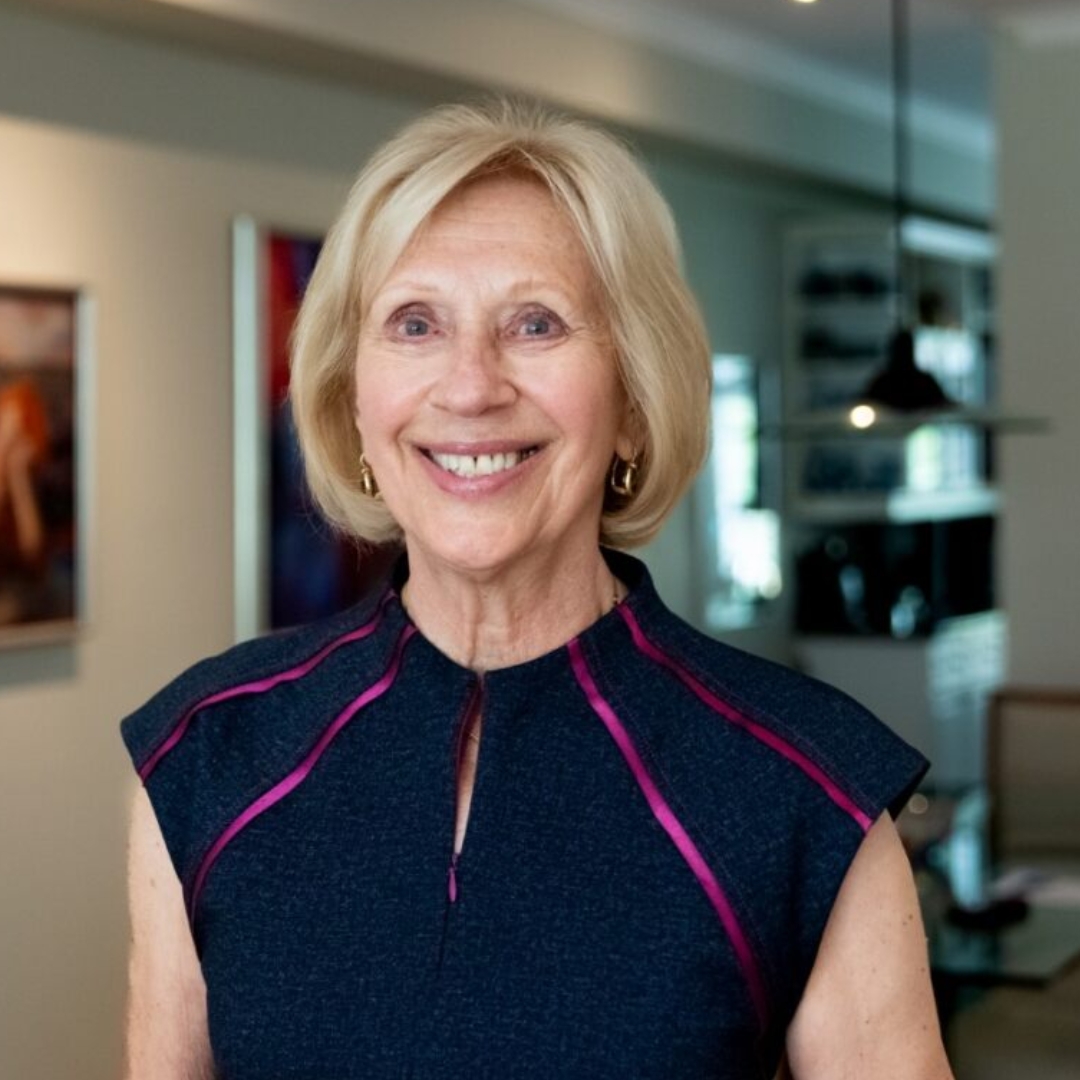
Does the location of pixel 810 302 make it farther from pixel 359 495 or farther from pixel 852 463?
pixel 359 495

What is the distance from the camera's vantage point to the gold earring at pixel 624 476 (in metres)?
1.48

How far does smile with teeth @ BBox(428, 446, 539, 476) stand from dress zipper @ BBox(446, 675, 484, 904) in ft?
0.48

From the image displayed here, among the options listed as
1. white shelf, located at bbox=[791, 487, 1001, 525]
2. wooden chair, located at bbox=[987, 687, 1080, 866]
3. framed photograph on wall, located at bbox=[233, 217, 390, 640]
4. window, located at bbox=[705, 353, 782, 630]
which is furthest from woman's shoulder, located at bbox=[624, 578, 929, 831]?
white shelf, located at bbox=[791, 487, 1001, 525]

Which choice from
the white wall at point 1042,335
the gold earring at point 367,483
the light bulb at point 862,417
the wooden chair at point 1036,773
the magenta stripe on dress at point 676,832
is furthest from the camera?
the white wall at point 1042,335

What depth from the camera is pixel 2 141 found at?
408 cm

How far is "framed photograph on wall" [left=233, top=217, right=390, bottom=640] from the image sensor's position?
4.76 metres

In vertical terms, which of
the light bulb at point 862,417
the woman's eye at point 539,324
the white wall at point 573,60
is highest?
the white wall at point 573,60

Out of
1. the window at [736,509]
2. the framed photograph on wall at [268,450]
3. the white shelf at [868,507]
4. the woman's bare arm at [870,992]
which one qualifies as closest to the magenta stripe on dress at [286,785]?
the woman's bare arm at [870,992]

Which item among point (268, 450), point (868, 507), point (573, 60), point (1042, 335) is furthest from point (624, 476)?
point (868, 507)

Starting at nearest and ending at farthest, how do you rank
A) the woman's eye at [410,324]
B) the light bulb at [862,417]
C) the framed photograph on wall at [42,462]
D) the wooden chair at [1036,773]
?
1. the woman's eye at [410,324]
2. the framed photograph on wall at [42,462]
3. the light bulb at [862,417]
4. the wooden chair at [1036,773]

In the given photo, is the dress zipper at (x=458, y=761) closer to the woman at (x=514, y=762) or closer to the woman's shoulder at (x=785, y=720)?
the woman at (x=514, y=762)

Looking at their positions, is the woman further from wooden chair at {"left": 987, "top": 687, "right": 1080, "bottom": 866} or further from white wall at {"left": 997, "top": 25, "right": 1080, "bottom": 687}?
white wall at {"left": 997, "top": 25, "right": 1080, "bottom": 687}

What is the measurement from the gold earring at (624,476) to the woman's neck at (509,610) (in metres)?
0.07

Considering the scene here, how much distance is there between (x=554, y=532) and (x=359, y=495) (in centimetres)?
21
